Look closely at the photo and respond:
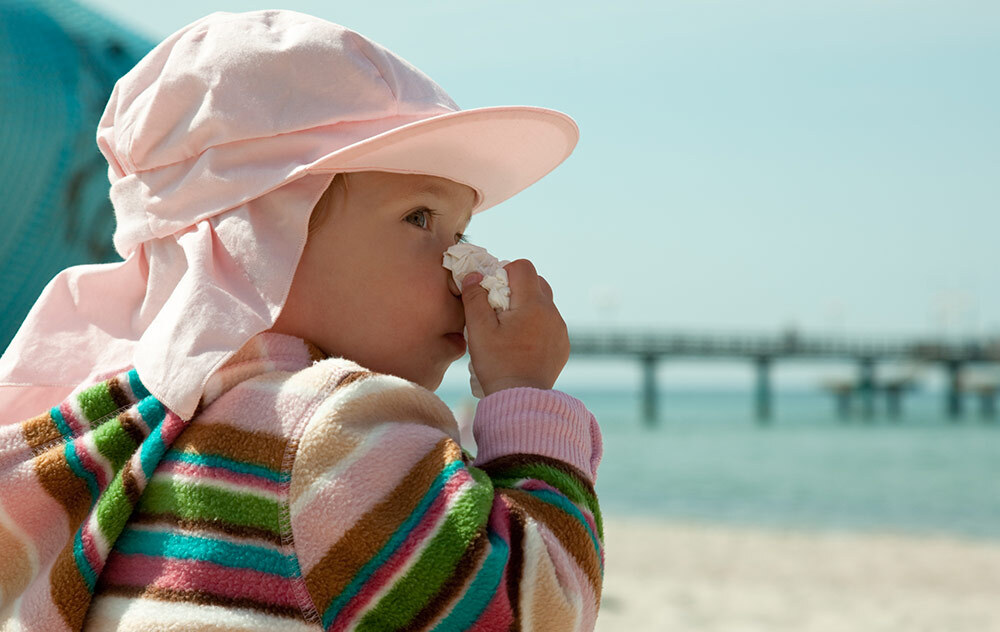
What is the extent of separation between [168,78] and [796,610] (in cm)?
712

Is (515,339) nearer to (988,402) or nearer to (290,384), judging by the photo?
(290,384)

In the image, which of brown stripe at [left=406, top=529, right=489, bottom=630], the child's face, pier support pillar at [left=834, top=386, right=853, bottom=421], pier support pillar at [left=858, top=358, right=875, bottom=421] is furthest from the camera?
pier support pillar at [left=834, top=386, right=853, bottom=421]

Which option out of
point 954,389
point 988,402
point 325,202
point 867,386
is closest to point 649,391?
point 867,386

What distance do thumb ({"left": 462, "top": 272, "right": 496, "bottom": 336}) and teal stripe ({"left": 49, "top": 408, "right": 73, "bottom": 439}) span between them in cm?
49

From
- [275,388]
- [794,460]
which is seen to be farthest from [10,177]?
[794,460]

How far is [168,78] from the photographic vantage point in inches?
47.5

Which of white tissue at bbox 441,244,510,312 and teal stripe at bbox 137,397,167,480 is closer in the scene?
teal stripe at bbox 137,397,167,480

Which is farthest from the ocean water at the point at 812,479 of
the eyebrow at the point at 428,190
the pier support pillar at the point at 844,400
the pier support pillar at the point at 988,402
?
the pier support pillar at the point at 844,400

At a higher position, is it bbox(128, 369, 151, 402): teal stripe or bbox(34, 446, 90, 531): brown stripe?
bbox(128, 369, 151, 402): teal stripe

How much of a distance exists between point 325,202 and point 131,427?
36 cm

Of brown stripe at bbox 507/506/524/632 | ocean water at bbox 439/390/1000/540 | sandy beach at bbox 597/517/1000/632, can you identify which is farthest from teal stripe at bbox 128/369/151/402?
ocean water at bbox 439/390/1000/540

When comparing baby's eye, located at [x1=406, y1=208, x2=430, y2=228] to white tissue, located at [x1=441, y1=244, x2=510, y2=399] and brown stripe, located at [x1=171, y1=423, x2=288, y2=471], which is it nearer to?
white tissue, located at [x1=441, y1=244, x2=510, y2=399]

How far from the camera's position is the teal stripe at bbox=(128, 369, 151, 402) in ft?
3.71

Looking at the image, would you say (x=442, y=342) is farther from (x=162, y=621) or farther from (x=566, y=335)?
(x=162, y=621)
